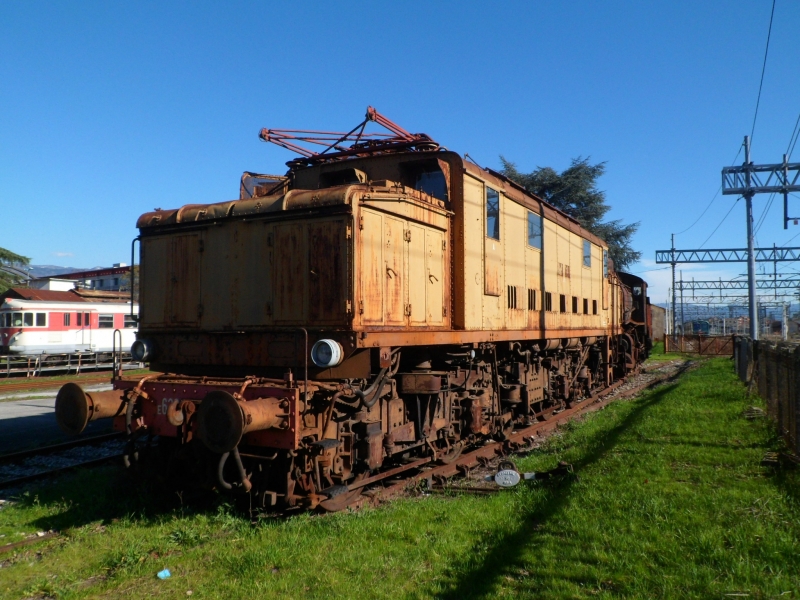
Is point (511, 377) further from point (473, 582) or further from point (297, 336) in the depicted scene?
point (473, 582)

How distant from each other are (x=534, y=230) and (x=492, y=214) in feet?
7.91

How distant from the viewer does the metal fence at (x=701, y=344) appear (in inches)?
1494

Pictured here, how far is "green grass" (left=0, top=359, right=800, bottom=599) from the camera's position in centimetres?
454

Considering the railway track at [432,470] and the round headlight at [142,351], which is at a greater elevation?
the round headlight at [142,351]

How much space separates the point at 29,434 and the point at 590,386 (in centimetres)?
1348

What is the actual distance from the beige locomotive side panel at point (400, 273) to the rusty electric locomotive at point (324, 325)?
2cm

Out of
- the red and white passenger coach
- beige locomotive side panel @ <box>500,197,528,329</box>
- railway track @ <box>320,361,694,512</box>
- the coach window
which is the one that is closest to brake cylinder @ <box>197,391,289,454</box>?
railway track @ <box>320,361,694,512</box>

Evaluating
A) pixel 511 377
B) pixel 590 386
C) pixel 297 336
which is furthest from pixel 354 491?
pixel 590 386

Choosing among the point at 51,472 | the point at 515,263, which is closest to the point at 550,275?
the point at 515,263

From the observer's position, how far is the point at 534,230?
1145 centimetres

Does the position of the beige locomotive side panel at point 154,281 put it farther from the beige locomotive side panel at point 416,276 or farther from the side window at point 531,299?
the side window at point 531,299

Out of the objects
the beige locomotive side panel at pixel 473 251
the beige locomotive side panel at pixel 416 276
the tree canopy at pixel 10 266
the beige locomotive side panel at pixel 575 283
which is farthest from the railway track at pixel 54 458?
the tree canopy at pixel 10 266

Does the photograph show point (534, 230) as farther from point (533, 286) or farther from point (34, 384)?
point (34, 384)

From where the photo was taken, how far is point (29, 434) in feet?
39.1
